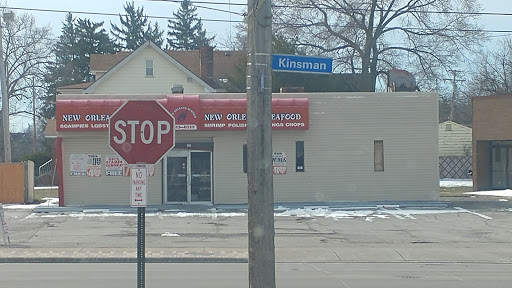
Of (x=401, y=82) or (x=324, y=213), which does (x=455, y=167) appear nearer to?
(x=401, y=82)

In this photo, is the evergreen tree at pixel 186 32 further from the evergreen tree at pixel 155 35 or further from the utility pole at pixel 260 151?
the utility pole at pixel 260 151

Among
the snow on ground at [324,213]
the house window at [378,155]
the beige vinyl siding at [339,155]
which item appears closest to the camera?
the snow on ground at [324,213]

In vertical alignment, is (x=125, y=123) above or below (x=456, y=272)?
above

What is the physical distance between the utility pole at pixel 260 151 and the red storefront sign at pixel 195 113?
22.4m

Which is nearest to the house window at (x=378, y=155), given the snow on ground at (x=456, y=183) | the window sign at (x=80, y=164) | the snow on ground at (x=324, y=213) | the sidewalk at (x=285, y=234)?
the sidewalk at (x=285, y=234)

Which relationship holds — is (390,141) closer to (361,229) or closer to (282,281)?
(361,229)

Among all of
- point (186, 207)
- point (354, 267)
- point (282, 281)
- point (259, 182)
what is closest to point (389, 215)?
point (186, 207)

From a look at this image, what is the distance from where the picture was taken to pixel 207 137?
31.4 m

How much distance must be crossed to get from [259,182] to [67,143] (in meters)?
24.8

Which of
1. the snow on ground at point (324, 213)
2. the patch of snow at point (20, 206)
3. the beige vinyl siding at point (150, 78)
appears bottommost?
the snow on ground at point (324, 213)

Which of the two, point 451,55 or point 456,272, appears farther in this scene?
point 451,55

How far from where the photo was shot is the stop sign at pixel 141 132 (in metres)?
7.49

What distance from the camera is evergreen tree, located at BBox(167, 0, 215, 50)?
9312cm

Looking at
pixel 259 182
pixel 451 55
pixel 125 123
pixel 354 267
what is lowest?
pixel 354 267
